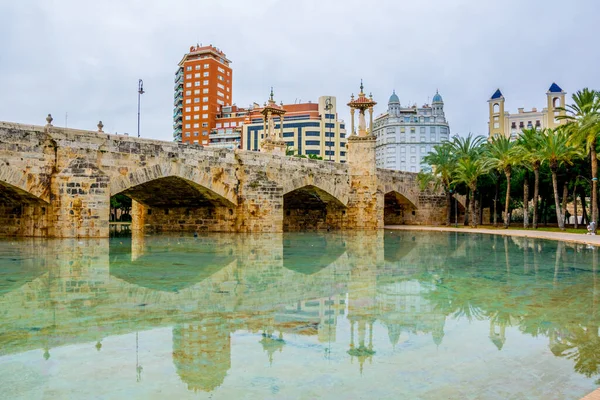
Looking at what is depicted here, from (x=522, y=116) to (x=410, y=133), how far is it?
20137 millimetres

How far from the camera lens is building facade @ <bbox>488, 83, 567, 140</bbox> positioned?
75.4 metres

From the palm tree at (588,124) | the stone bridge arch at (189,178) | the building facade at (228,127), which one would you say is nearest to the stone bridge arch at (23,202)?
the stone bridge arch at (189,178)

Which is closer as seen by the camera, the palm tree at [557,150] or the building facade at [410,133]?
the palm tree at [557,150]

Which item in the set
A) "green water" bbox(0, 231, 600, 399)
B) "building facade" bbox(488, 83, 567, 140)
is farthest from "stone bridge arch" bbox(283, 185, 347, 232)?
"building facade" bbox(488, 83, 567, 140)

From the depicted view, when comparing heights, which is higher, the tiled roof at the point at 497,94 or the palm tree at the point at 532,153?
the tiled roof at the point at 497,94

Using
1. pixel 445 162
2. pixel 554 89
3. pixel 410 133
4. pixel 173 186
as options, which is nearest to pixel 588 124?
pixel 445 162

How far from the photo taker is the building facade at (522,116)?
247 feet

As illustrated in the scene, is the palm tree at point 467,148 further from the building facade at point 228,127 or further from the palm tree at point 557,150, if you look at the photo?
the building facade at point 228,127

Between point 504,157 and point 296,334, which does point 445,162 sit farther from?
point 296,334

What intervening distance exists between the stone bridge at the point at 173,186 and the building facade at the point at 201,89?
187ft

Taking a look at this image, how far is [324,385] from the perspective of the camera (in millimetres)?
3566

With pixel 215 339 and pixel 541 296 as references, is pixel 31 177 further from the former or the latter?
pixel 541 296

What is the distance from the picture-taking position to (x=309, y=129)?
281ft

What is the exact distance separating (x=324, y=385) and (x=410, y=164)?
96.8 m
